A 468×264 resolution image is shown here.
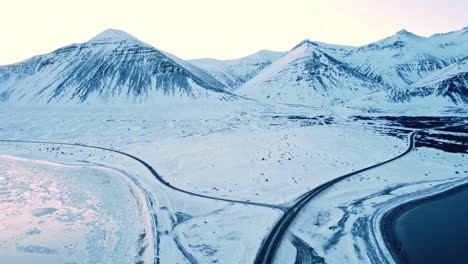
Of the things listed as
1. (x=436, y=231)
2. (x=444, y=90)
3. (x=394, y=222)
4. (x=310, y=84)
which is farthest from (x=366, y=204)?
(x=310, y=84)

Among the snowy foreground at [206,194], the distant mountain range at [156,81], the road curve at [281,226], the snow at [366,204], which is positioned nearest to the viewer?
the road curve at [281,226]

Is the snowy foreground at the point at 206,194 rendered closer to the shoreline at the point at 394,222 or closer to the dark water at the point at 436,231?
the shoreline at the point at 394,222

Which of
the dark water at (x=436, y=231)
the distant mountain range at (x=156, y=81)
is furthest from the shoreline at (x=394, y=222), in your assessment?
the distant mountain range at (x=156, y=81)

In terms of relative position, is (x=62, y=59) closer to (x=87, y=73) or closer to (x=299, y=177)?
(x=87, y=73)

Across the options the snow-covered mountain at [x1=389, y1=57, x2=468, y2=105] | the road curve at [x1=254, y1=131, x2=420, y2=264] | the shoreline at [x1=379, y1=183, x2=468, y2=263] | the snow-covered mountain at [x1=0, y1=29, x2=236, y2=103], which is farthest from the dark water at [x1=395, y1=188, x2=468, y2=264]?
the snow-covered mountain at [x1=0, y1=29, x2=236, y2=103]

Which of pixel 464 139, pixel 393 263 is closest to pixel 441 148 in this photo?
pixel 464 139

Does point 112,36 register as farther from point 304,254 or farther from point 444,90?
point 304,254

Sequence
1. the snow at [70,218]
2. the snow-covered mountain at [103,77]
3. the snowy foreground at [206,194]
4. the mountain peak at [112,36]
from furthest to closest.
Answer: the mountain peak at [112,36], the snow-covered mountain at [103,77], the snowy foreground at [206,194], the snow at [70,218]
